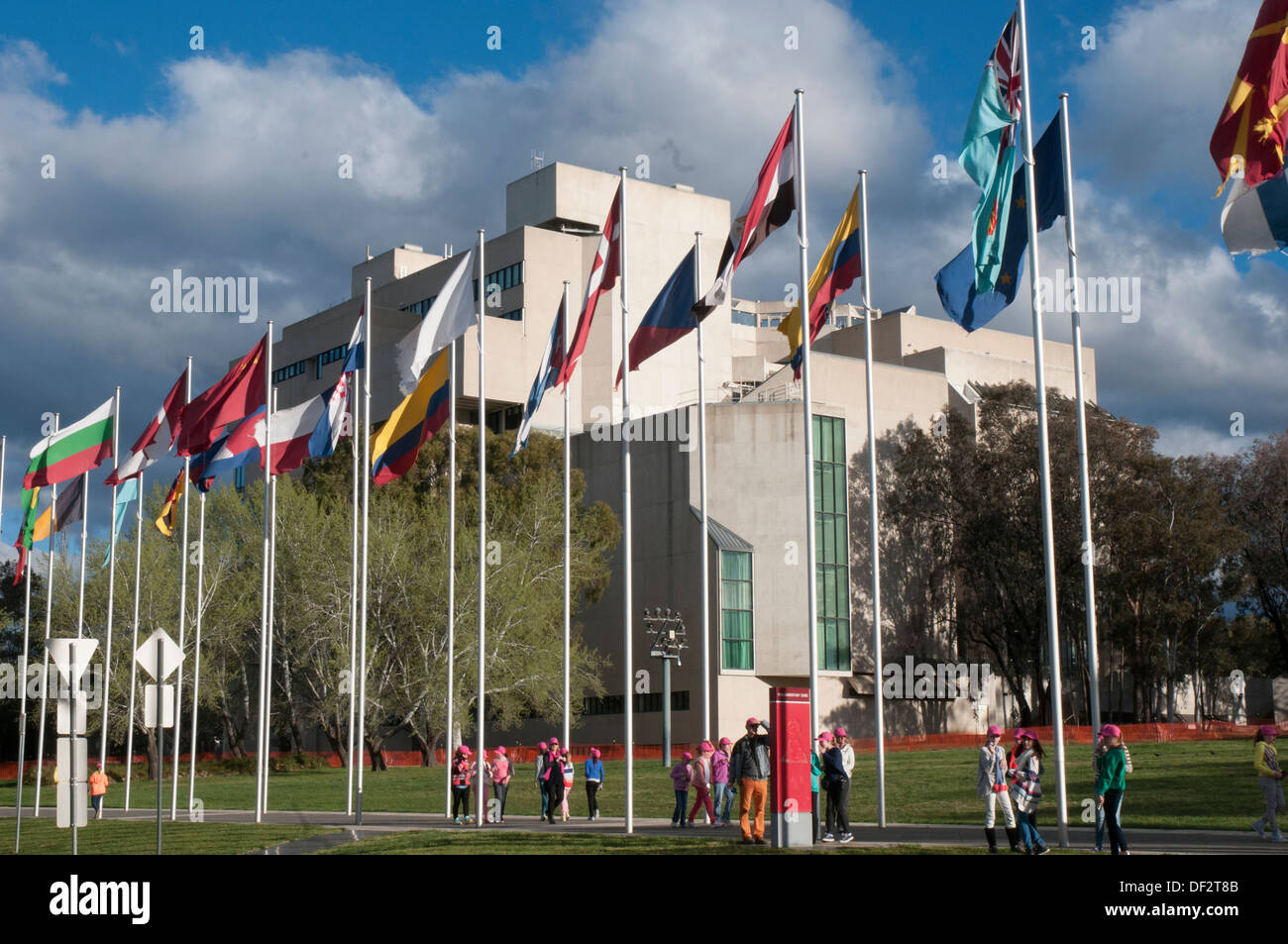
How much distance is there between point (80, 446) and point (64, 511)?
4.11 m

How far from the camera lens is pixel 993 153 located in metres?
22.8

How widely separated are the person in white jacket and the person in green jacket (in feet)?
4.30

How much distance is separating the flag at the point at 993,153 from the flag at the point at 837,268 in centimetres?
265

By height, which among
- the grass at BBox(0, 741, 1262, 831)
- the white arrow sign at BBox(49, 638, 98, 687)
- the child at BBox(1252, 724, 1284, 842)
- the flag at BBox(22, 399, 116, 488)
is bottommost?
the grass at BBox(0, 741, 1262, 831)

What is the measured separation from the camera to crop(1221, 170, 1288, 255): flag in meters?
18.4

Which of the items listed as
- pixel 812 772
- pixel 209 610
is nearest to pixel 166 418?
pixel 812 772

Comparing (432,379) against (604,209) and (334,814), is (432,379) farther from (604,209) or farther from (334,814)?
(604,209)

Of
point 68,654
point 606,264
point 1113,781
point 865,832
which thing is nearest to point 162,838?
point 68,654

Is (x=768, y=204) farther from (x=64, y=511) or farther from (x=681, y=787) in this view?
(x=64, y=511)

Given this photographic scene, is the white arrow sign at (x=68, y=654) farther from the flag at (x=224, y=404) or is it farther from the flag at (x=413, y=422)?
the flag at (x=224, y=404)

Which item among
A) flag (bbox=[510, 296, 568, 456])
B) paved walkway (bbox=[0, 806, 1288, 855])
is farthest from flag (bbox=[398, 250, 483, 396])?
paved walkway (bbox=[0, 806, 1288, 855])

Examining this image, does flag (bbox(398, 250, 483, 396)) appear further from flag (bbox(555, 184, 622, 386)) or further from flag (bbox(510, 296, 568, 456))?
flag (bbox(555, 184, 622, 386))

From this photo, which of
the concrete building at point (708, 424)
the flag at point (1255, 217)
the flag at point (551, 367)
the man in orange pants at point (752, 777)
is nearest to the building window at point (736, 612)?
the concrete building at point (708, 424)

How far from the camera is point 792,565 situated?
70562 millimetres
